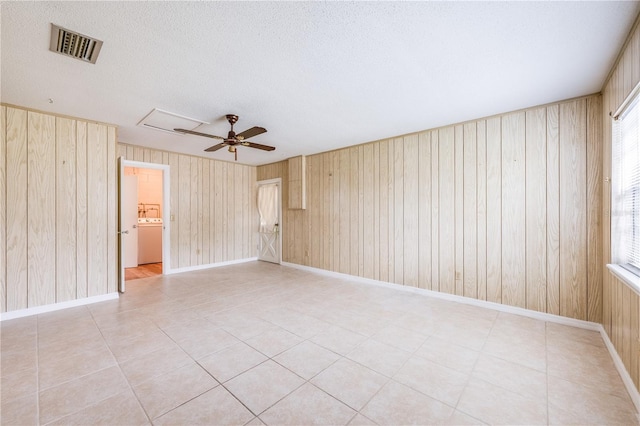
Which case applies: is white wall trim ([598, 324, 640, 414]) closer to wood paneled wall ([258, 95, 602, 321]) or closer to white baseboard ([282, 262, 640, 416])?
white baseboard ([282, 262, 640, 416])

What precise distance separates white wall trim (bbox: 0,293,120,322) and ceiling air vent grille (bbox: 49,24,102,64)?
3.18 metres

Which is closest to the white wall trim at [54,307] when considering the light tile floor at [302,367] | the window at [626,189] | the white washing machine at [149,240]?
the light tile floor at [302,367]

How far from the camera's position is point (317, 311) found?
340cm

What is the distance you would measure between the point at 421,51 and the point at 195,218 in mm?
5493

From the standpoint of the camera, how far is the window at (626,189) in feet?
6.74

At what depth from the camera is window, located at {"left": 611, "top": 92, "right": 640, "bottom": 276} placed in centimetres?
205

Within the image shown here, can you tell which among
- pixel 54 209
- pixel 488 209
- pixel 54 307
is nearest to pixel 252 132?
pixel 54 209

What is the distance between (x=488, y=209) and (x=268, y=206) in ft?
16.2

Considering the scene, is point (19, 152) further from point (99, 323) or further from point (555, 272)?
point (555, 272)

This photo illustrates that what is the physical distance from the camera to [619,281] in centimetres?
218

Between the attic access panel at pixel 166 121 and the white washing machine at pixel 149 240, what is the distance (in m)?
3.76

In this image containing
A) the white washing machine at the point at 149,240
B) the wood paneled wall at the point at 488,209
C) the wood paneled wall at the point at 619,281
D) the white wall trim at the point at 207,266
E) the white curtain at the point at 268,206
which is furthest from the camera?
the white curtain at the point at 268,206

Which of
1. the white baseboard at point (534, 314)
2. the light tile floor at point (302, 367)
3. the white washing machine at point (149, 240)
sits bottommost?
the light tile floor at point (302, 367)

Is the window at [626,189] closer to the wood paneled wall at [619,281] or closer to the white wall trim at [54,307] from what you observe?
the wood paneled wall at [619,281]
